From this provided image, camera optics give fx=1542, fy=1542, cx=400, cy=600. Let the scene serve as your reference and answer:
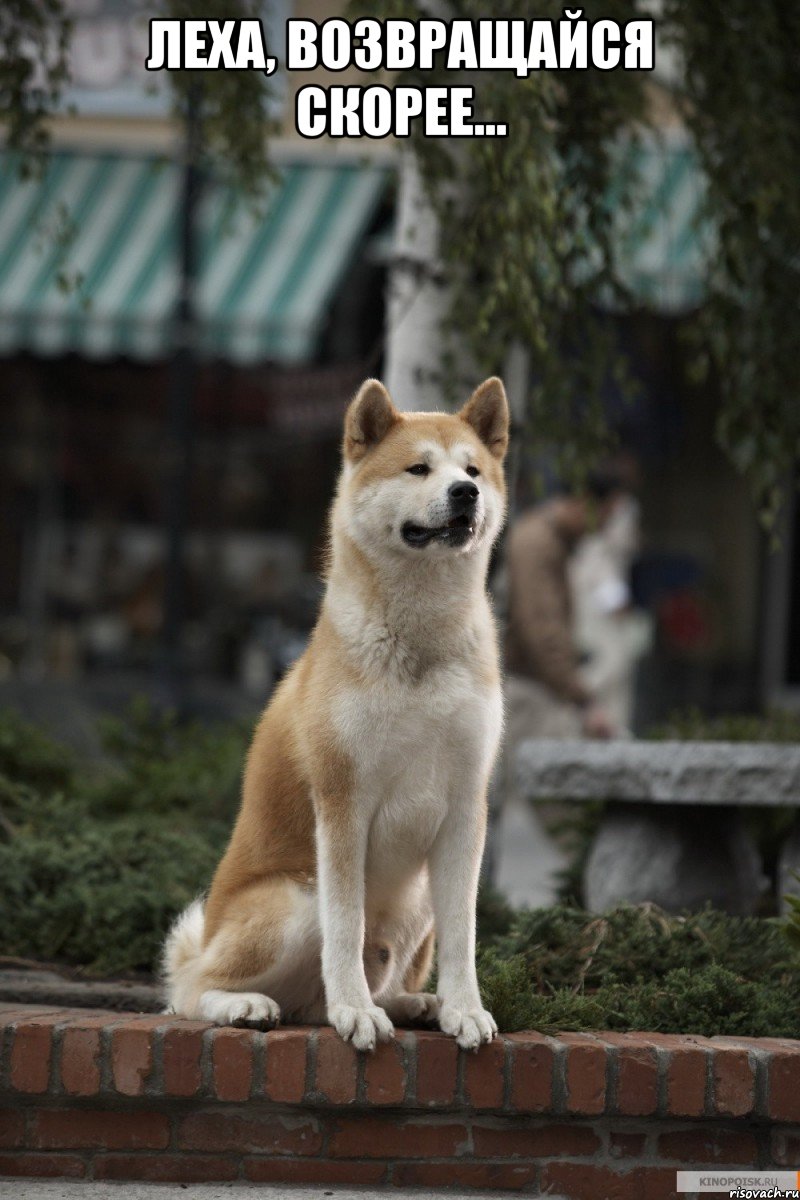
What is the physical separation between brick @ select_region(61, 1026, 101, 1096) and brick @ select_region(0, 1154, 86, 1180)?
0.57 feet

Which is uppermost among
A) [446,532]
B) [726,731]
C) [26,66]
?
[26,66]

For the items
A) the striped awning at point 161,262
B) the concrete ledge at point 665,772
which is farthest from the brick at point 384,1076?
the striped awning at point 161,262

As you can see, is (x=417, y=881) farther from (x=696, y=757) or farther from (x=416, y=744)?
(x=696, y=757)

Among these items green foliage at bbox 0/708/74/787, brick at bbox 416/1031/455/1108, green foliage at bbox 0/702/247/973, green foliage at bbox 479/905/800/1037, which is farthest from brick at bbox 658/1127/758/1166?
green foliage at bbox 0/708/74/787

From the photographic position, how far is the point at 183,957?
149 inches

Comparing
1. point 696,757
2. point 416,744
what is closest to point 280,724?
point 416,744

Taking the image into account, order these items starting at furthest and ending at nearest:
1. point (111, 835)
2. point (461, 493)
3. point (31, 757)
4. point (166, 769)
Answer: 1. point (166, 769)
2. point (31, 757)
3. point (111, 835)
4. point (461, 493)

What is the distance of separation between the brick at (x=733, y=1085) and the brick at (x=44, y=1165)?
143 centimetres

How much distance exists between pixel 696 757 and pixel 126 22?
30.7 ft

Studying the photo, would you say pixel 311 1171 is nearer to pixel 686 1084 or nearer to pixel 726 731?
pixel 686 1084

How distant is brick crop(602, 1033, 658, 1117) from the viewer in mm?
3414

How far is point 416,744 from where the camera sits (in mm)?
3311

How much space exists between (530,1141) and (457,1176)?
7.1 inches

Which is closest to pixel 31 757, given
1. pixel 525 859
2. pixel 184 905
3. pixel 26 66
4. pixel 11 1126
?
Result: pixel 184 905
